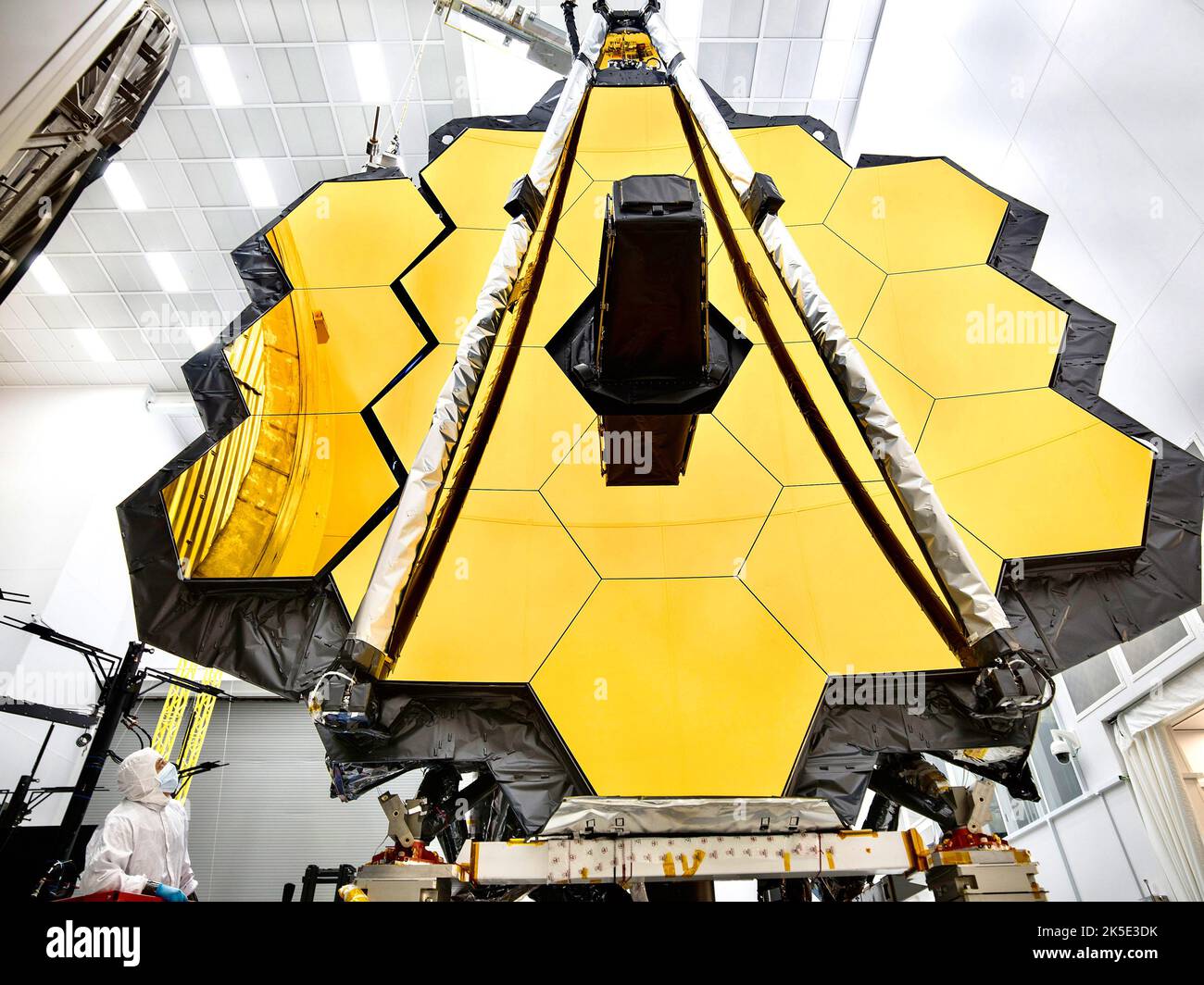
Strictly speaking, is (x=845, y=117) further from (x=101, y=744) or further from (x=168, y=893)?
(x=101, y=744)

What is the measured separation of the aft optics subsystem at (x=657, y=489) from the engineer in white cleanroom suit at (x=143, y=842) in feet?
7.18

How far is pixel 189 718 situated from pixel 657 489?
14958 mm

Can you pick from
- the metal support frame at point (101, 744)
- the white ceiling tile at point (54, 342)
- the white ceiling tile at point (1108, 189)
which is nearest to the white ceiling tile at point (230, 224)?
the white ceiling tile at point (54, 342)

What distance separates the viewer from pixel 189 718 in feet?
48.4

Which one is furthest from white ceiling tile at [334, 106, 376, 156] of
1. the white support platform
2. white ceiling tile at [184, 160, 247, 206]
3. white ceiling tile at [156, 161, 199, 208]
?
the white support platform

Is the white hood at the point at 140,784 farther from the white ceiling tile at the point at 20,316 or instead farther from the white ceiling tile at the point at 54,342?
the white ceiling tile at the point at 54,342

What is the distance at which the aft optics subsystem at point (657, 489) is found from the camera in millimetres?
2830

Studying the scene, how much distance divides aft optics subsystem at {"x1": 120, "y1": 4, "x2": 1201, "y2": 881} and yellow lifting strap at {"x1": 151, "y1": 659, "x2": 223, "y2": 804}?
1239cm

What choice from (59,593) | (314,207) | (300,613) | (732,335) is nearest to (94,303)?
(59,593)

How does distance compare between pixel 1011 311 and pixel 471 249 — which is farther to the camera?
pixel 471 249

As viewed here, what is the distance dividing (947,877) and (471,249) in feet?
13.5
